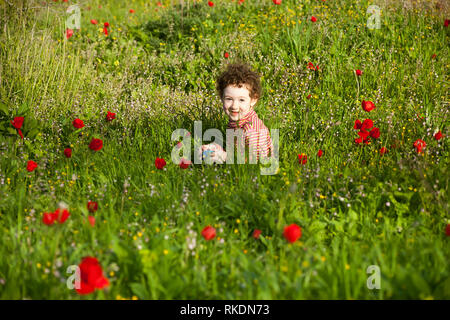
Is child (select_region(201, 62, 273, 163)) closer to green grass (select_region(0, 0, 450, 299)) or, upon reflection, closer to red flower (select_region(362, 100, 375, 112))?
green grass (select_region(0, 0, 450, 299))

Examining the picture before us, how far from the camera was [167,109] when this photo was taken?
4.60m

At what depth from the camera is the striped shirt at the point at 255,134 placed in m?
3.55

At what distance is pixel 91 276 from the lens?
1712 millimetres

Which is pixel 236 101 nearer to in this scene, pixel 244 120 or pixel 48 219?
pixel 244 120

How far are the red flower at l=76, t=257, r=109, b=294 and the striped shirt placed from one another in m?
1.97

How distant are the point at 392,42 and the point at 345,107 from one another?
1.65 metres

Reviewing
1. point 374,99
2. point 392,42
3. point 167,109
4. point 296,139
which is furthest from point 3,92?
point 392,42

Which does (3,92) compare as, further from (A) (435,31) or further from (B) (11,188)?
(A) (435,31)

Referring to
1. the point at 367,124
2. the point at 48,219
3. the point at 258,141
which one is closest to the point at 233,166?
the point at 258,141

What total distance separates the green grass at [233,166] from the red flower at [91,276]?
0.75 feet

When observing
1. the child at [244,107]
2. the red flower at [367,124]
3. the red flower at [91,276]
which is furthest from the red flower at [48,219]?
the red flower at [367,124]

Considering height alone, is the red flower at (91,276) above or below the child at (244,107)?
below

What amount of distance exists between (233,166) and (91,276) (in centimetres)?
162

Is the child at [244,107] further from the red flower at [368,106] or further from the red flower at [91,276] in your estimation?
the red flower at [91,276]
